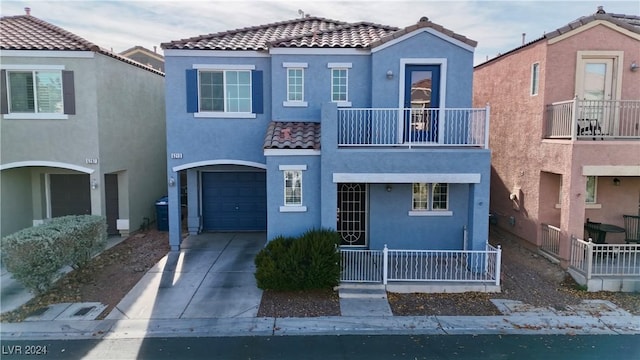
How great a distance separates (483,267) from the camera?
1032cm

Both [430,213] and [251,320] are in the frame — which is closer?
[251,320]

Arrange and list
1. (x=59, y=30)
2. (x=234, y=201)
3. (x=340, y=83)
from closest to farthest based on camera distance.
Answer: (x=340, y=83) < (x=59, y=30) < (x=234, y=201)

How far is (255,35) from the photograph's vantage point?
1359 cm

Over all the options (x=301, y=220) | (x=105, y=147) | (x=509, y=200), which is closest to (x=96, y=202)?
(x=105, y=147)

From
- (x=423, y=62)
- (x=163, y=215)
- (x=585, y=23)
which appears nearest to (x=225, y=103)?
(x=163, y=215)

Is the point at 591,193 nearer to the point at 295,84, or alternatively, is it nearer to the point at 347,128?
the point at 347,128

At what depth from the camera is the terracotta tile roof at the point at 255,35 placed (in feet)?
39.6

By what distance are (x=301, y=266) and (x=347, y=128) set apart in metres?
4.16

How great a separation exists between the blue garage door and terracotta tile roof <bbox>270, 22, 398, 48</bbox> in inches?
204

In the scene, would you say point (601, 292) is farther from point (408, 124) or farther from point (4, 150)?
point (4, 150)

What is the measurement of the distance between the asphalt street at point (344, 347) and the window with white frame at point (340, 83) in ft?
22.5

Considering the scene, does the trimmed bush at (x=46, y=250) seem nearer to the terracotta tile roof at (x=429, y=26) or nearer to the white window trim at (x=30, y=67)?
the white window trim at (x=30, y=67)

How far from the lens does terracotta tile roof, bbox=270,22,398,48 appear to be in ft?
38.3

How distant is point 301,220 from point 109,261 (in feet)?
19.1
